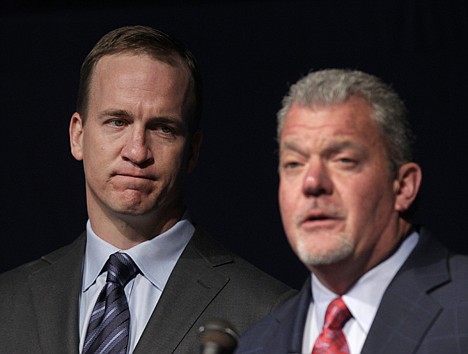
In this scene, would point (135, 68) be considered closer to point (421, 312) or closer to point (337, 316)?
point (337, 316)

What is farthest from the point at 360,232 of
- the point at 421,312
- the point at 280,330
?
the point at 280,330

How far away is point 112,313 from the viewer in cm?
352

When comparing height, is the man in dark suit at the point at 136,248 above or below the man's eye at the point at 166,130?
below

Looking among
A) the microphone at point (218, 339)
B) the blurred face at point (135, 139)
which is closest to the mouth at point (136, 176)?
the blurred face at point (135, 139)

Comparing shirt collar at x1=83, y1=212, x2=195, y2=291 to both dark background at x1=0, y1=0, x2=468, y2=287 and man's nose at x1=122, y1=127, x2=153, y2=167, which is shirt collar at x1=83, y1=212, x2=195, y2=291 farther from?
dark background at x1=0, y1=0, x2=468, y2=287

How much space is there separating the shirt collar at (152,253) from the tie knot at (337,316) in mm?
Answer: 747

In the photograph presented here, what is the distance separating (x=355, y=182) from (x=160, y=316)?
0.80 metres

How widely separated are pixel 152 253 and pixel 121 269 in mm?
93

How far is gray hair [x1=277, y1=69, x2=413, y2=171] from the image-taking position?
3.01m

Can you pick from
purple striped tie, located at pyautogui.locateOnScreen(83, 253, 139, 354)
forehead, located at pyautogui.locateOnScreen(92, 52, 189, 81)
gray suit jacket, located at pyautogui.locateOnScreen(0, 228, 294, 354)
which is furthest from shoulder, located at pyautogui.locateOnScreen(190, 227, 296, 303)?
forehead, located at pyautogui.locateOnScreen(92, 52, 189, 81)

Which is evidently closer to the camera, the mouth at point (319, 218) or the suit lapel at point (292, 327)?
the mouth at point (319, 218)

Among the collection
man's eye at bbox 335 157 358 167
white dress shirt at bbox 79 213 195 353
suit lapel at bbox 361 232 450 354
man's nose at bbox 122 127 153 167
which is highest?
man's eye at bbox 335 157 358 167

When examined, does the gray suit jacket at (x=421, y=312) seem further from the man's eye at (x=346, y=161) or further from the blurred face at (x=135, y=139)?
the blurred face at (x=135, y=139)

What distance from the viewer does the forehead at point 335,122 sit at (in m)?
2.96
